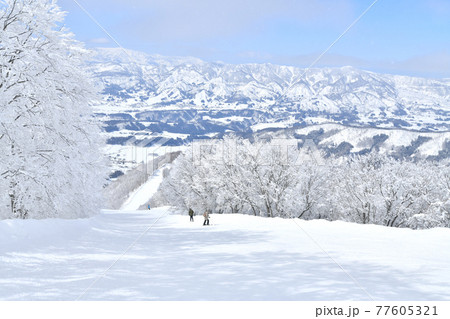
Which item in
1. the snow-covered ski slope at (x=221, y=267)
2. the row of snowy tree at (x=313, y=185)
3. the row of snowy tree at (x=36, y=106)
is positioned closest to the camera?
the snow-covered ski slope at (x=221, y=267)

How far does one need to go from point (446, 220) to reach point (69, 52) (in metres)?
43.4

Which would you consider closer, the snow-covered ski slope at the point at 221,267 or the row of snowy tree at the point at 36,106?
the snow-covered ski slope at the point at 221,267

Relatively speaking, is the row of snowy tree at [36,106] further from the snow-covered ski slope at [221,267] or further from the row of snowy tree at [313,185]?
the row of snowy tree at [313,185]

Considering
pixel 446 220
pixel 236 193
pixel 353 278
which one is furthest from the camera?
pixel 236 193

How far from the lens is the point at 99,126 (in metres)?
27.8

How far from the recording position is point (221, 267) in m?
10.3

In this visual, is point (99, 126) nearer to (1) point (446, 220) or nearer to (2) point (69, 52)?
(2) point (69, 52)

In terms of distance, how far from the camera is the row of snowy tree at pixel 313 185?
4262 cm

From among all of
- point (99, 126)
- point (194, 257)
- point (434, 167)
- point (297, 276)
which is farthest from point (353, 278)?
point (434, 167)

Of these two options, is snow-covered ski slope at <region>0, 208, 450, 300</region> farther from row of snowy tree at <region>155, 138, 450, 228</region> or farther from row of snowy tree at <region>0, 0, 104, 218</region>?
row of snowy tree at <region>155, 138, 450, 228</region>

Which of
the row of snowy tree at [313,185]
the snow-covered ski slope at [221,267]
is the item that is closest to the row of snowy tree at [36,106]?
the snow-covered ski slope at [221,267]

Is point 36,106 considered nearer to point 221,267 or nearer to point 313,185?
point 221,267

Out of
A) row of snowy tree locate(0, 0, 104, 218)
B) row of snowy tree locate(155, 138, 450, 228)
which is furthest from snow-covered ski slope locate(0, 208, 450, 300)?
row of snowy tree locate(155, 138, 450, 228)

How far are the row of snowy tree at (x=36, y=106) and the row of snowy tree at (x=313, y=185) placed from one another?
26.9m
